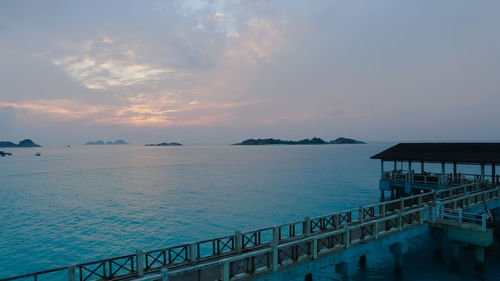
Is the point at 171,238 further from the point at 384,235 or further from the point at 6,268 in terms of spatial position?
the point at 384,235

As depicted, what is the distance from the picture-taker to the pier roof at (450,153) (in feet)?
97.8

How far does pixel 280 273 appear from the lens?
12086 mm

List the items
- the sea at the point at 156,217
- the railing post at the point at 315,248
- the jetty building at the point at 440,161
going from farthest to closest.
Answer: the jetty building at the point at 440,161
the sea at the point at 156,217
the railing post at the point at 315,248

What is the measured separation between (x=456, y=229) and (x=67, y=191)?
2221 inches

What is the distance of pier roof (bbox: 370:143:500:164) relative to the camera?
2982 centimetres

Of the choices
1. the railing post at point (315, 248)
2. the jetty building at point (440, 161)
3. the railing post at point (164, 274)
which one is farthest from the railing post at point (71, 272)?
the jetty building at point (440, 161)

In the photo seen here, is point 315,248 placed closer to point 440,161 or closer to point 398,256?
point 398,256

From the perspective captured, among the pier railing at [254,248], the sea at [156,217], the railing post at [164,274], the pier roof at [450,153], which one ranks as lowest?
the sea at [156,217]

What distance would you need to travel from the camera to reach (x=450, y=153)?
110ft

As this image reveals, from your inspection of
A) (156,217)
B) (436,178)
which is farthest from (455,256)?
(156,217)

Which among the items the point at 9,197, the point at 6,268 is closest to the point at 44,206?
the point at 9,197

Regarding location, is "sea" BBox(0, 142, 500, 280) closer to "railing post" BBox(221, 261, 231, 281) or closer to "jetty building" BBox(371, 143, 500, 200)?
"jetty building" BBox(371, 143, 500, 200)

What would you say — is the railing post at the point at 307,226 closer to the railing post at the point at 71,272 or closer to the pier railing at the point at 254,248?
the pier railing at the point at 254,248

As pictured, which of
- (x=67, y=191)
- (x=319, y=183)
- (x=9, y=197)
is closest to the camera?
(x=9, y=197)
